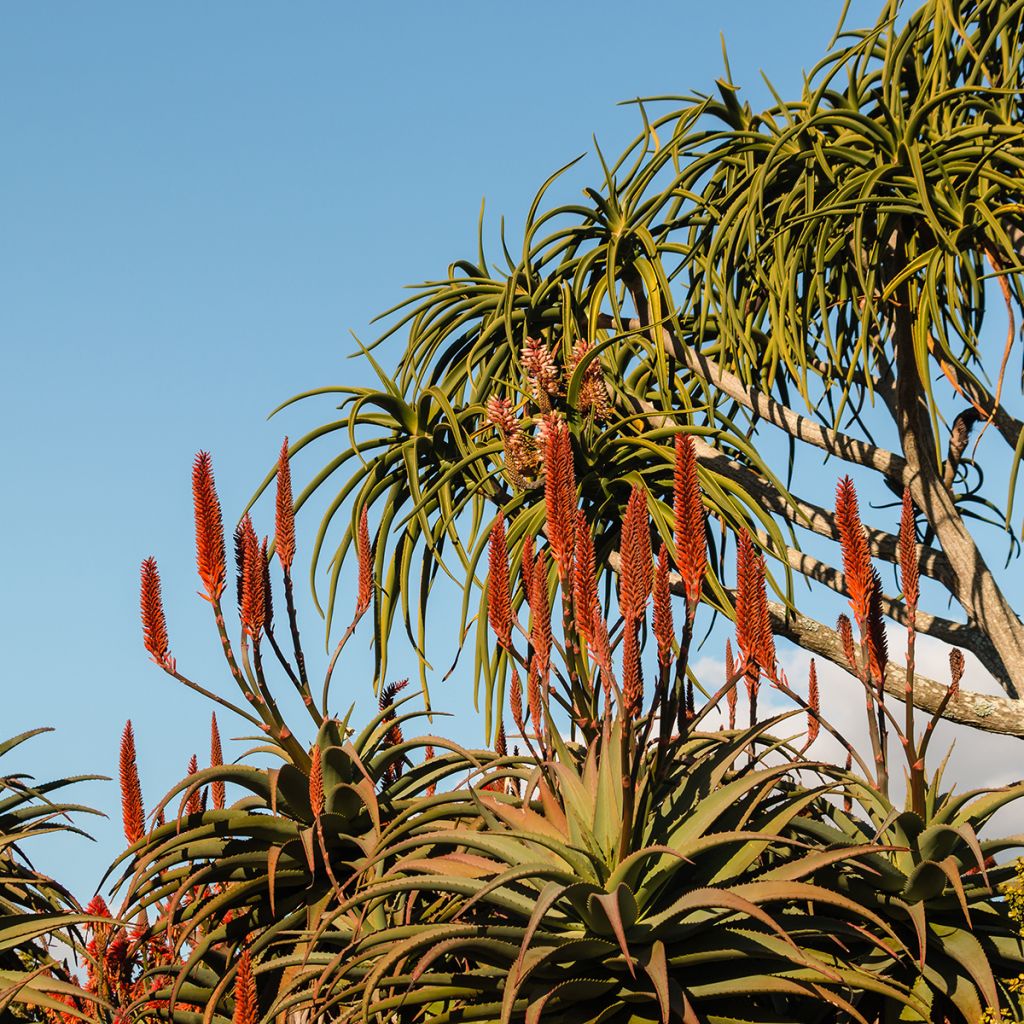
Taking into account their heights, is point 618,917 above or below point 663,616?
below

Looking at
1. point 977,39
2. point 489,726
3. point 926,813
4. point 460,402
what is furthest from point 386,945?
point 977,39

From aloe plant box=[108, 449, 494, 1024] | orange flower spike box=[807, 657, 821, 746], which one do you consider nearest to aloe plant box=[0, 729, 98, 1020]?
aloe plant box=[108, 449, 494, 1024]

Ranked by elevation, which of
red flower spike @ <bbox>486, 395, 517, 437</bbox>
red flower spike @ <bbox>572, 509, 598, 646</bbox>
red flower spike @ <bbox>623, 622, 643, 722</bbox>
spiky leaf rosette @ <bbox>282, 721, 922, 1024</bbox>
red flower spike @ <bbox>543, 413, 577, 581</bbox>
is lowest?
spiky leaf rosette @ <bbox>282, 721, 922, 1024</bbox>

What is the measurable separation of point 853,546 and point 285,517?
2.01 meters

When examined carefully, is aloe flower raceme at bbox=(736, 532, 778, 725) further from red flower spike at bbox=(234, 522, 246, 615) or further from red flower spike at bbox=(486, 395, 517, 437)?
red flower spike at bbox=(486, 395, 517, 437)

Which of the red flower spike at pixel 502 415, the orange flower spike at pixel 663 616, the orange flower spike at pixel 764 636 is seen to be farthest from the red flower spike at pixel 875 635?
the red flower spike at pixel 502 415

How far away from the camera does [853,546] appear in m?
4.49

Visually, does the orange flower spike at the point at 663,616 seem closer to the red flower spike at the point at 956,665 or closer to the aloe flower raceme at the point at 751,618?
the aloe flower raceme at the point at 751,618

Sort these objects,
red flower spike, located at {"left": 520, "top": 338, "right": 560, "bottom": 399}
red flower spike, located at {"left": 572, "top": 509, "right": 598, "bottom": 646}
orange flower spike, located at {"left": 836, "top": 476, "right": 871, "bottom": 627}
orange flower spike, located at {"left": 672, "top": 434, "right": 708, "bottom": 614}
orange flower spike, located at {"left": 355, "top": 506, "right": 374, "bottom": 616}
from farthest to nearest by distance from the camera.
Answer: red flower spike, located at {"left": 520, "top": 338, "right": 560, "bottom": 399}
orange flower spike, located at {"left": 355, "top": 506, "right": 374, "bottom": 616}
orange flower spike, located at {"left": 836, "top": 476, "right": 871, "bottom": 627}
orange flower spike, located at {"left": 672, "top": 434, "right": 708, "bottom": 614}
red flower spike, located at {"left": 572, "top": 509, "right": 598, "bottom": 646}

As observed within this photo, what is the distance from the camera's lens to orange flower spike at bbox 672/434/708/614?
13.6 ft

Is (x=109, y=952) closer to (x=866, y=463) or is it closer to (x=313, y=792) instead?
(x=313, y=792)

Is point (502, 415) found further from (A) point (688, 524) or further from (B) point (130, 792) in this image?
(A) point (688, 524)

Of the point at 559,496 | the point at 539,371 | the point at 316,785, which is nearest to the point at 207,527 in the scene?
the point at 316,785

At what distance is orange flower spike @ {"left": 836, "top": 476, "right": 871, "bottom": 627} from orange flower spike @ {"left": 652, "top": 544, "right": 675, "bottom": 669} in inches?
22.1
